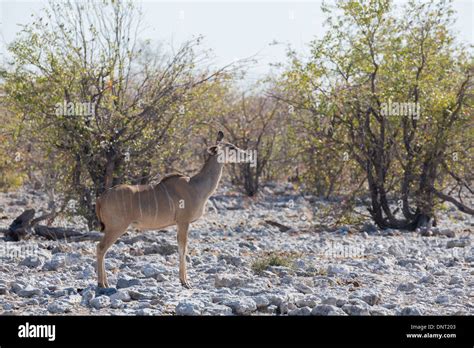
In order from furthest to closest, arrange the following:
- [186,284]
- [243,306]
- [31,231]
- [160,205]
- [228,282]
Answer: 1. [31,231]
2. [160,205]
3. [186,284]
4. [228,282]
5. [243,306]

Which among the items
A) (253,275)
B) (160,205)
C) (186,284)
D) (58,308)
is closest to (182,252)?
(186,284)

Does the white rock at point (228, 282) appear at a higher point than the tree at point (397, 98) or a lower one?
lower

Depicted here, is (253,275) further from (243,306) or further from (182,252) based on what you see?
(243,306)

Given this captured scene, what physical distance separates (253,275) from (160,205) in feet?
5.00

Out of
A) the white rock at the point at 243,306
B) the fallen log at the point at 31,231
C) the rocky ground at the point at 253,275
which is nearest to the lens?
the white rock at the point at 243,306

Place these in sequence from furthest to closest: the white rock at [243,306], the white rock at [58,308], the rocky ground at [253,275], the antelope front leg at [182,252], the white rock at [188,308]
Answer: the antelope front leg at [182,252], the rocky ground at [253,275], the white rock at [243,306], the white rock at [58,308], the white rock at [188,308]

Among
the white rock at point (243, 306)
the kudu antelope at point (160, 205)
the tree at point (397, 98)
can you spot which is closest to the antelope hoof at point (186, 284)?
the kudu antelope at point (160, 205)

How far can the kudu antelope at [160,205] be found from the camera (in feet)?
34.0

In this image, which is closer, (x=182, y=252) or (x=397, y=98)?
(x=182, y=252)

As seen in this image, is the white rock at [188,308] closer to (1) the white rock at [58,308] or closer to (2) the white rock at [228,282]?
(1) the white rock at [58,308]

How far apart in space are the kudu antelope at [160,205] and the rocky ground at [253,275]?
0.48 metres

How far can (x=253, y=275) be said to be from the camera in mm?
11172

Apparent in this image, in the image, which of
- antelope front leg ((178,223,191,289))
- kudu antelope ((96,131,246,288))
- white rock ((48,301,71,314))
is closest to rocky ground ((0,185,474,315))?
white rock ((48,301,71,314))
